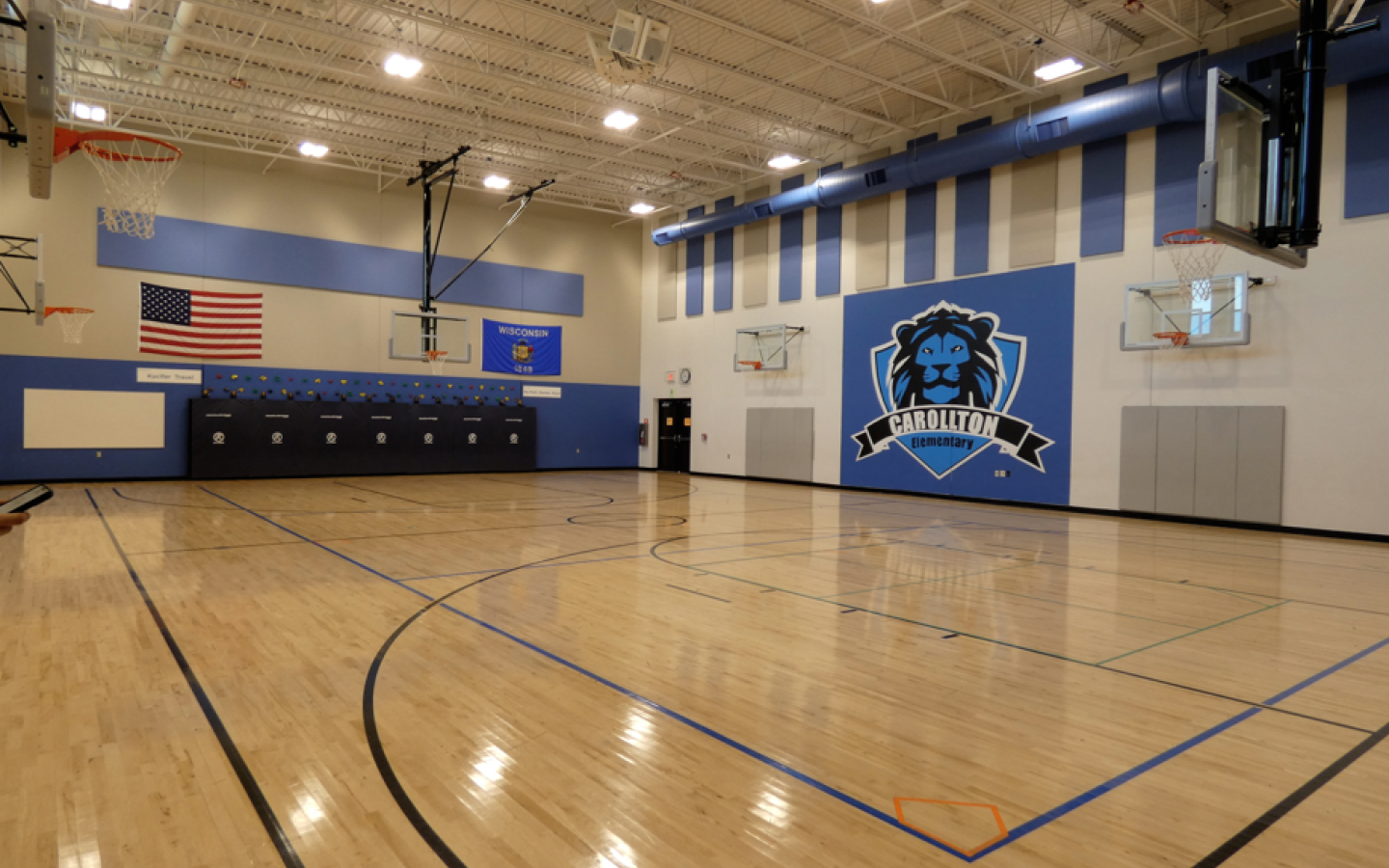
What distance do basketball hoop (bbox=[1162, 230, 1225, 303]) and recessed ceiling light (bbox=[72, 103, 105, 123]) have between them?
58.8 feet

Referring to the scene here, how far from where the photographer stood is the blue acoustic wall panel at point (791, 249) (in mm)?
18516

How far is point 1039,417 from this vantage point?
46.5 ft

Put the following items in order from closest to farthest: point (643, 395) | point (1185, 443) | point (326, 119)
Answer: point (1185, 443) → point (326, 119) → point (643, 395)

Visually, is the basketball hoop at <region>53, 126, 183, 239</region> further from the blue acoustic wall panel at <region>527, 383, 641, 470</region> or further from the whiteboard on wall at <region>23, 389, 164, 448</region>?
the blue acoustic wall panel at <region>527, 383, 641, 470</region>

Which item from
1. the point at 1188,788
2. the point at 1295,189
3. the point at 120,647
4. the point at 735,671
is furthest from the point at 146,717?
the point at 1295,189

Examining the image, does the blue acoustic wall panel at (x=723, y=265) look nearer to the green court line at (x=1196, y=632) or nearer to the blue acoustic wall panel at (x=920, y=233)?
the blue acoustic wall panel at (x=920, y=233)

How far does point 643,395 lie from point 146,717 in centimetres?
2001

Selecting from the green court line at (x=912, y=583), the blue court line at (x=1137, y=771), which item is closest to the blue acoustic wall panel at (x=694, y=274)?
the green court line at (x=912, y=583)

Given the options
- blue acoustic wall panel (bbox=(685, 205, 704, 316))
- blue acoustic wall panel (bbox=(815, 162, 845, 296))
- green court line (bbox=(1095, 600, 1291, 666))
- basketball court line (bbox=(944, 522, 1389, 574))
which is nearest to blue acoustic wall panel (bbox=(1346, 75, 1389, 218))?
basketball court line (bbox=(944, 522, 1389, 574))

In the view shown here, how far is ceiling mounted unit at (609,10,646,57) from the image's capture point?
10719mm

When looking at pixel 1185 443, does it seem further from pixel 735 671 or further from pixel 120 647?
pixel 120 647

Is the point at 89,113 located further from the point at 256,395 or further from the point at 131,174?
the point at 256,395

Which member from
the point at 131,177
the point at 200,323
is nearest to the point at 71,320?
the point at 200,323

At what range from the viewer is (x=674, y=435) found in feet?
73.8
